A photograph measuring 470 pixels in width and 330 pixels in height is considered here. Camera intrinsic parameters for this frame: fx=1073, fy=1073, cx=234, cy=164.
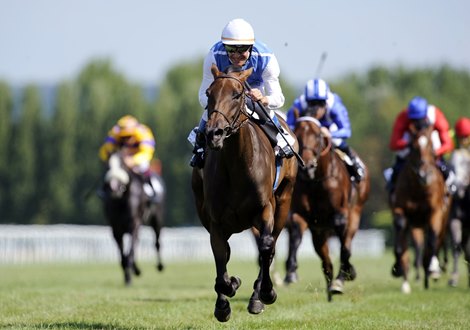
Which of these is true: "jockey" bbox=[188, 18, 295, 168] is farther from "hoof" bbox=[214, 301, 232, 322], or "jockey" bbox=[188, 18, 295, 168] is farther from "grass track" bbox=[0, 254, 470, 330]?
"grass track" bbox=[0, 254, 470, 330]

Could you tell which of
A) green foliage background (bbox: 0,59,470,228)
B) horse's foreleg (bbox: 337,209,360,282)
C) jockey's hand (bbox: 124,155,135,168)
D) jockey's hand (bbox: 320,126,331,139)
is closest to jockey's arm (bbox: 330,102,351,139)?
jockey's hand (bbox: 320,126,331,139)

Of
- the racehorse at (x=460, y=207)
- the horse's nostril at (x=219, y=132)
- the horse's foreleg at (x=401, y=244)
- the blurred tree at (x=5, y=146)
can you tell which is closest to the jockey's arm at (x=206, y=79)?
the horse's nostril at (x=219, y=132)

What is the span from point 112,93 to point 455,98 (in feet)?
82.1

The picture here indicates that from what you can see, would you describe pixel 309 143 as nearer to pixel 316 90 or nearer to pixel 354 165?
pixel 316 90

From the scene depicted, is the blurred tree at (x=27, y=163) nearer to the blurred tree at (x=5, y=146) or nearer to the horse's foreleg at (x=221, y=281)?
the blurred tree at (x=5, y=146)

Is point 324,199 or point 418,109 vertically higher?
point 418,109

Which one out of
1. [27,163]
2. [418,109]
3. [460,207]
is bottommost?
[27,163]

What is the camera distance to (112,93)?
218 feet

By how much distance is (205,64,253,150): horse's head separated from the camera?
27.5ft

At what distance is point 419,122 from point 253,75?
6434mm

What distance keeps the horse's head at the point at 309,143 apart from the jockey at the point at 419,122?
3224mm

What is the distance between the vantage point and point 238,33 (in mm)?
9281

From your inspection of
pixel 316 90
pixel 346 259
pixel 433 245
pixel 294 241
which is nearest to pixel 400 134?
pixel 433 245

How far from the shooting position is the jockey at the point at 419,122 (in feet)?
52.5
